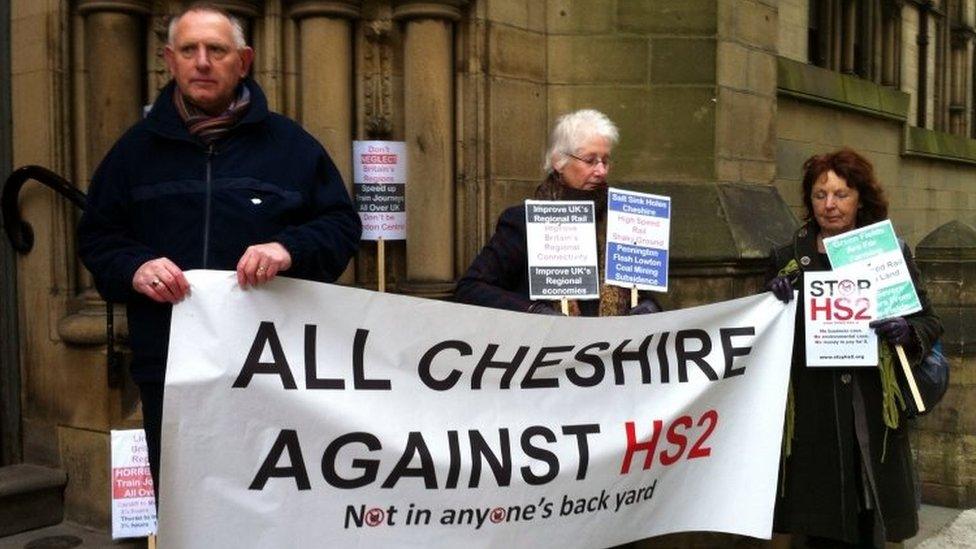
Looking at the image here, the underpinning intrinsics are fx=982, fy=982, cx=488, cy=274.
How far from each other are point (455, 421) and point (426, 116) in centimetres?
215

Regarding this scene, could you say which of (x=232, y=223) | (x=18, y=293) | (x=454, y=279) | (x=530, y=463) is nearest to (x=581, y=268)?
(x=530, y=463)

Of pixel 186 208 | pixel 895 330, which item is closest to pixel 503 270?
pixel 186 208

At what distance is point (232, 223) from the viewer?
267 centimetres

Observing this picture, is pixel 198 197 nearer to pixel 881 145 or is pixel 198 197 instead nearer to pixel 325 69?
pixel 325 69

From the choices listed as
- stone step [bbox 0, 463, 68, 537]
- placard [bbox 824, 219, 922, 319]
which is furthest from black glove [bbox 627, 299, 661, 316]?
stone step [bbox 0, 463, 68, 537]

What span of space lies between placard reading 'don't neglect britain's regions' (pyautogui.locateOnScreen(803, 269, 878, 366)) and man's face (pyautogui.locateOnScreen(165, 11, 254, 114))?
2.12m

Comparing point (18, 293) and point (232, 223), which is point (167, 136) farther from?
point (18, 293)

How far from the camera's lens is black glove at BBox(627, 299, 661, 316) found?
3531mm

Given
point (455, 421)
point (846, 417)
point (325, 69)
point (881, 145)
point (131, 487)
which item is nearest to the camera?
point (455, 421)

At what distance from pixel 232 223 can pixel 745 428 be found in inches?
78.3

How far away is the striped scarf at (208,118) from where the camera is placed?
2676mm

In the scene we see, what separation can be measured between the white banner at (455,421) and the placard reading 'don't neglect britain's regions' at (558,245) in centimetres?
18

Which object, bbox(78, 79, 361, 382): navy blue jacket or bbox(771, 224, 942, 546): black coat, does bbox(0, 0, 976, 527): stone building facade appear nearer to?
bbox(771, 224, 942, 546): black coat

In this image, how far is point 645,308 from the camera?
358cm
